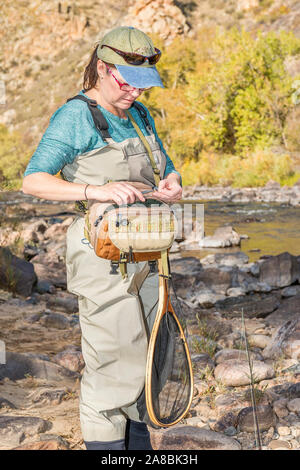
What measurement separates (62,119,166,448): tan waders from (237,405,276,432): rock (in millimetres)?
984

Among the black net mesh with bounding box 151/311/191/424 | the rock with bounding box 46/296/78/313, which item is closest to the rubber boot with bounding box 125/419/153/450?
the black net mesh with bounding box 151/311/191/424

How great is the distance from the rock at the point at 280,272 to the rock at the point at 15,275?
11.9ft

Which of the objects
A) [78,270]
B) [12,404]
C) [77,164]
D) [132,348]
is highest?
[77,164]

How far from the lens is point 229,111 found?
98.5 ft

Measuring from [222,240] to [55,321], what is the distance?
6.99 metres

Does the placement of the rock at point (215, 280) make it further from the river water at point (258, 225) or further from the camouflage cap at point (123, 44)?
the camouflage cap at point (123, 44)

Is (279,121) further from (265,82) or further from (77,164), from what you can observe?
(77,164)

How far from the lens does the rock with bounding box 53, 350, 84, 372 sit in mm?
4074

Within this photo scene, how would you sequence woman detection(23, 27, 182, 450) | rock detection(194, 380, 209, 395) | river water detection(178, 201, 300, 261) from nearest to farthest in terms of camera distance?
1. woman detection(23, 27, 182, 450)
2. rock detection(194, 380, 209, 395)
3. river water detection(178, 201, 300, 261)

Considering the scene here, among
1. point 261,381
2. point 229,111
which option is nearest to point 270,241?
point 261,381

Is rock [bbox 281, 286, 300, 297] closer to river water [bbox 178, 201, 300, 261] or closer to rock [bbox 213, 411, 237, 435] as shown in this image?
river water [bbox 178, 201, 300, 261]

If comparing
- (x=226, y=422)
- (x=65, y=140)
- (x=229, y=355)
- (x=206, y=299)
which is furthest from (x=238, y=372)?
(x=206, y=299)

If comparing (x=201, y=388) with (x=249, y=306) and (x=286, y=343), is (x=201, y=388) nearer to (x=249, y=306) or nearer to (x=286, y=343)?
(x=286, y=343)
